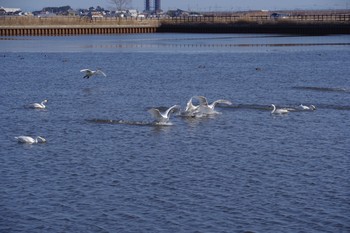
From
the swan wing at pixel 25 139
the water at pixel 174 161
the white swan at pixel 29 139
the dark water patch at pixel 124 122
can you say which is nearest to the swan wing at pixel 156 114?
the dark water patch at pixel 124 122

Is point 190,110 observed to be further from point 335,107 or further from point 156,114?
point 335,107

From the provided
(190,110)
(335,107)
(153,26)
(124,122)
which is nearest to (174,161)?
(124,122)

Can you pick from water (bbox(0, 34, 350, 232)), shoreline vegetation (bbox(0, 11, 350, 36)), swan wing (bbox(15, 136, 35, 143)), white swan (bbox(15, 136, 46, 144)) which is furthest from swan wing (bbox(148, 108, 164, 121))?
shoreline vegetation (bbox(0, 11, 350, 36))

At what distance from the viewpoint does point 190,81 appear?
41750mm

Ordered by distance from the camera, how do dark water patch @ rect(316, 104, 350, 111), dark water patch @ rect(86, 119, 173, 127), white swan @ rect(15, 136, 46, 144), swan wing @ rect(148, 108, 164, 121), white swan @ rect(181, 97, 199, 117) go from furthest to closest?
dark water patch @ rect(316, 104, 350, 111) < white swan @ rect(181, 97, 199, 117) < dark water patch @ rect(86, 119, 173, 127) < swan wing @ rect(148, 108, 164, 121) < white swan @ rect(15, 136, 46, 144)

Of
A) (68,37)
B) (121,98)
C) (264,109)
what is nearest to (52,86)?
(121,98)

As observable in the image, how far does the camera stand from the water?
15351mm

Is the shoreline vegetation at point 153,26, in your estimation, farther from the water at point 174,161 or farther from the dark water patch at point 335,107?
the dark water patch at point 335,107

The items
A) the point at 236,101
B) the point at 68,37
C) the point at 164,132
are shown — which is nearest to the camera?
the point at 164,132

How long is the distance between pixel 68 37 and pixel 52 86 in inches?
2864

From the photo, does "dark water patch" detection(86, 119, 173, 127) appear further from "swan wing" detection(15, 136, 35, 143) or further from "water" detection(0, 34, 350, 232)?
"swan wing" detection(15, 136, 35, 143)

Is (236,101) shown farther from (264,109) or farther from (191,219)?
(191,219)

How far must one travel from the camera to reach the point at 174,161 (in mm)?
20031

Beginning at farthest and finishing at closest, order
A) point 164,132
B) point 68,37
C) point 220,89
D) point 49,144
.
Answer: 1. point 68,37
2. point 220,89
3. point 164,132
4. point 49,144
